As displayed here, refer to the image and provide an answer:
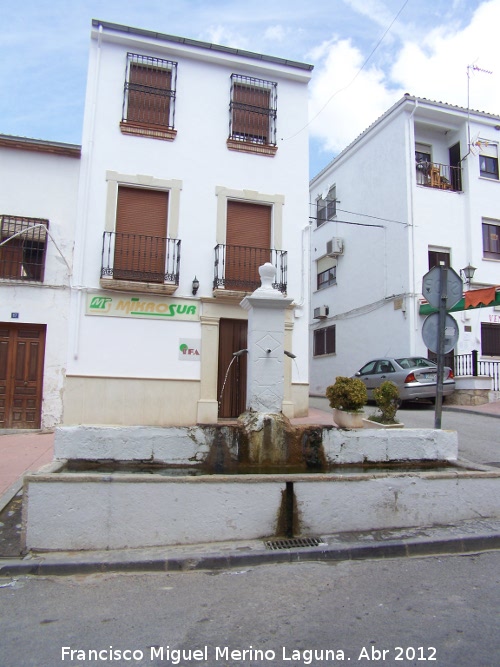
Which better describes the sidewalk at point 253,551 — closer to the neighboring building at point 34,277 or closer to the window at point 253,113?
the neighboring building at point 34,277

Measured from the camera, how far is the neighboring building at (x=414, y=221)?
16.0m

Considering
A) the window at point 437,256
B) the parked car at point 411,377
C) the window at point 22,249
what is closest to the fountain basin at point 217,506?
the window at point 22,249

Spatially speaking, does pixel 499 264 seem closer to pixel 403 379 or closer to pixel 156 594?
pixel 403 379

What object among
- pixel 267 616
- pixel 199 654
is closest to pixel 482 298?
pixel 267 616

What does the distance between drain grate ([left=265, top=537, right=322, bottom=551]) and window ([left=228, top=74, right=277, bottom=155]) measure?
10.2 metres

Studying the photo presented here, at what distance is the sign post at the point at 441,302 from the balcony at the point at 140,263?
641cm

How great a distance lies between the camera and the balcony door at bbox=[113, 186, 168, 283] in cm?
1120

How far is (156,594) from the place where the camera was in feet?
11.5

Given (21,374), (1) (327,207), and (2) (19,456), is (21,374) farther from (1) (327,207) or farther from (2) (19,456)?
(1) (327,207)

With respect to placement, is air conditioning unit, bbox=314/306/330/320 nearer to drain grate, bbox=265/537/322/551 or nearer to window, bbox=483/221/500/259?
window, bbox=483/221/500/259

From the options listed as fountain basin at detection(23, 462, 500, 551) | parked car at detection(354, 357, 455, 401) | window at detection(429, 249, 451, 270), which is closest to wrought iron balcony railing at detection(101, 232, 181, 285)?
parked car at detection(354, 357, 455, 401)

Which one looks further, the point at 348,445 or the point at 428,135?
the point at 428,135

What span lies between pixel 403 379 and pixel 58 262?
29.1 feet

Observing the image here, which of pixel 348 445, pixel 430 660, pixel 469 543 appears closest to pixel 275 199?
pixel 348 445
